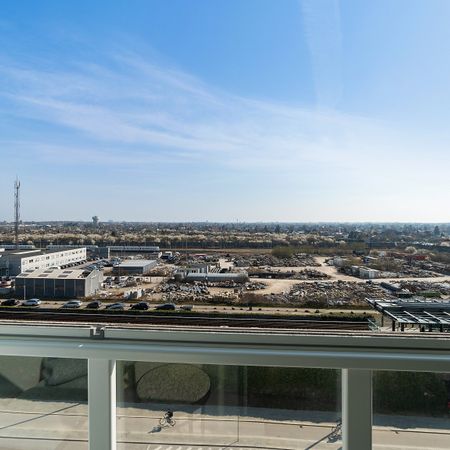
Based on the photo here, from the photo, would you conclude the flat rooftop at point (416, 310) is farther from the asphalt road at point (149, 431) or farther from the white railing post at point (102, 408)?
the white railing post at point (102, 408)

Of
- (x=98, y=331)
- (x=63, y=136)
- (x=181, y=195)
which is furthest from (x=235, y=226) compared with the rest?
(x=63, y=136)

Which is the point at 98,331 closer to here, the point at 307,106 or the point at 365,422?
the point at 365,422

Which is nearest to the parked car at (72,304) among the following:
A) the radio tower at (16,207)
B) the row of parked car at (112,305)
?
the row of parked car at (112,305)

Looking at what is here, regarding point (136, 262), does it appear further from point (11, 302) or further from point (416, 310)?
point (416, 310)

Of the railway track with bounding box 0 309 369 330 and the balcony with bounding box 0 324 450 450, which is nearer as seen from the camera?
the balcony with bounding box 0 324 450 450

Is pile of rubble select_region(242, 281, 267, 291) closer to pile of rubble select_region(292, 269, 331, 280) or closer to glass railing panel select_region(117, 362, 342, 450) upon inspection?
pile of rubble select_region(292, 269, 331, 280)

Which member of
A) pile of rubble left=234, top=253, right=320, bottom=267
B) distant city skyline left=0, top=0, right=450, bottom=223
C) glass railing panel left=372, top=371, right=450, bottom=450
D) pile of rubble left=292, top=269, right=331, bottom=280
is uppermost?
distant city skyline left=0, top=0, right=450, bottom=223

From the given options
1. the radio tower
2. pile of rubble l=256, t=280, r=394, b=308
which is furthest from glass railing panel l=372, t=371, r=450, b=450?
the radio tower

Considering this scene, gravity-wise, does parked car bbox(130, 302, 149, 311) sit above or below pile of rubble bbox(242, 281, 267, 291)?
below
